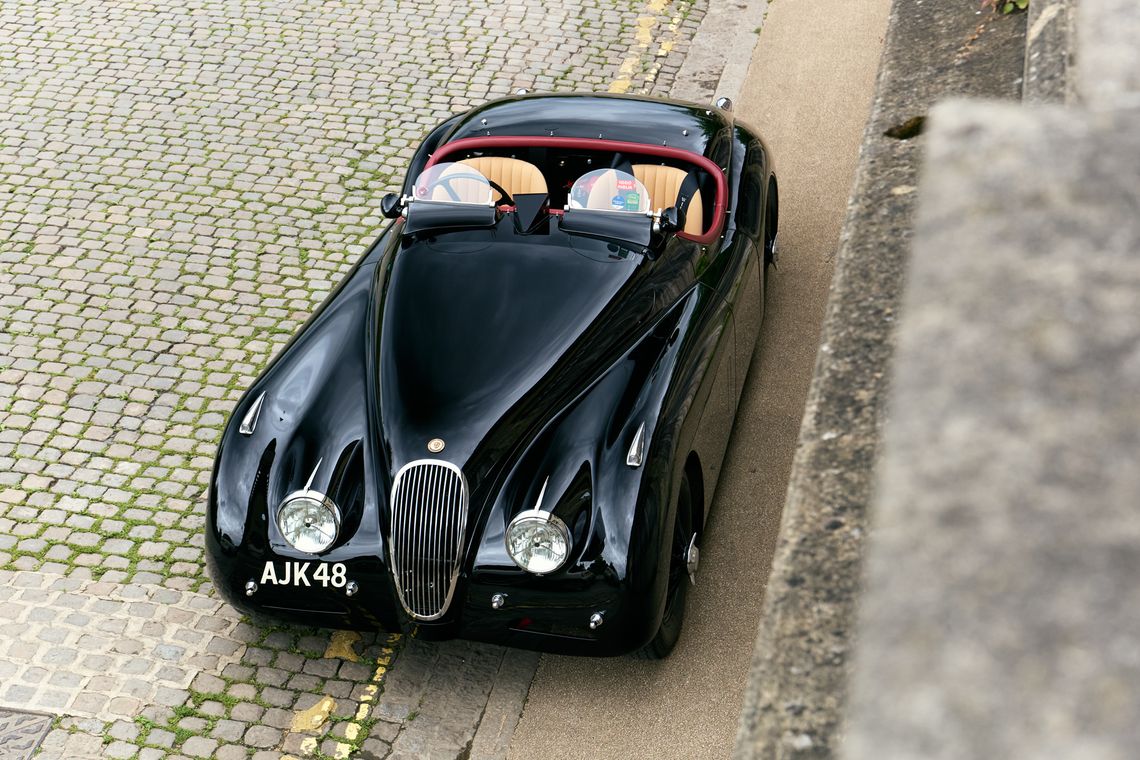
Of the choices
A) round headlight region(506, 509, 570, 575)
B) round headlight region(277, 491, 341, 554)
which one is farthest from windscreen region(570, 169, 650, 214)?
round headlight region(277, 491, 341, 554)

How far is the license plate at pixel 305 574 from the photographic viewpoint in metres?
4.80

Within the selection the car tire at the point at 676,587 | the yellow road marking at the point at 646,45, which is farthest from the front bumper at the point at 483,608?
the yellow road marking at the point at 646,45

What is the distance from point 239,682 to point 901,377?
15.0 ft

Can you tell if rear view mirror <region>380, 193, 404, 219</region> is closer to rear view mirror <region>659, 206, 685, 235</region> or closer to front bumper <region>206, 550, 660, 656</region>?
rear view mirror <region>659, 206, 685, 235</region>

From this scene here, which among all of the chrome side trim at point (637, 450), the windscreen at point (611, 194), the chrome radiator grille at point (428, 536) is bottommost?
the chrome radiator grille at point (428, 536)

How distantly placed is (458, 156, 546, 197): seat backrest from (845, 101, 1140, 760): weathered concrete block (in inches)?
206

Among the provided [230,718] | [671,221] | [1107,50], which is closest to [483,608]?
[230,718]

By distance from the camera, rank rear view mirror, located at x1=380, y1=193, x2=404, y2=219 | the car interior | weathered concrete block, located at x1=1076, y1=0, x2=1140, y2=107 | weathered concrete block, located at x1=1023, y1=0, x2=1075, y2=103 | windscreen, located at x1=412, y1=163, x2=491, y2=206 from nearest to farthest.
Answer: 1. weathered concrete block, located at x1=1076, y1=0, x2=1140, y2=107
2. weathered concrete block, located at x1=1023, y1=0, x2=1075, y2=103
3. windscreen, located at x1=412, y1=163, x2=491, y2=206
4. rear view mirror, located at x1=380, y1=193, x2=404, y2=219
5. the car interior

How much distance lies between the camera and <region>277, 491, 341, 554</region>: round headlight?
4.77 meters

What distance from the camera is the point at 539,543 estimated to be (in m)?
4.65

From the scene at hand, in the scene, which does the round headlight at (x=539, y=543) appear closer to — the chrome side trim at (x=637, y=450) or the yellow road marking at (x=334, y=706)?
the chrome side trim at (x=637, y=450)

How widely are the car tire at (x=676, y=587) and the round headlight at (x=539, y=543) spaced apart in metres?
0.64

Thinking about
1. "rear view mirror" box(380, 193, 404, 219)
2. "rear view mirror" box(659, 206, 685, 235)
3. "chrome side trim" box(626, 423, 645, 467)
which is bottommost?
"chrome side trim" box(626, 423, 645, 467)

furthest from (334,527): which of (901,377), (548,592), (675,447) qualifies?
(901,377)
